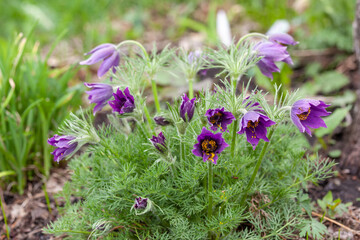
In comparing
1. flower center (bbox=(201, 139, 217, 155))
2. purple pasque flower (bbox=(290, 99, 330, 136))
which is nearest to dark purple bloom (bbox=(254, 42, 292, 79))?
purple pasque flower (bbox=(290, 99, 330, 136))

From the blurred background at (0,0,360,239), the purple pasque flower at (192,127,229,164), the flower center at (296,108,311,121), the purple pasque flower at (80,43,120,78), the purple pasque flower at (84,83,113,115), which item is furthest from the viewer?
the blurred background at (0,0,360,239)

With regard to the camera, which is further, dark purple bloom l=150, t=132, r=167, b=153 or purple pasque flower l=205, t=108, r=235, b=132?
dark purple bloom l=150, t=132, r=167, b=153

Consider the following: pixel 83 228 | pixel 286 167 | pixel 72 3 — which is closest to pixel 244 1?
pixel 72 3

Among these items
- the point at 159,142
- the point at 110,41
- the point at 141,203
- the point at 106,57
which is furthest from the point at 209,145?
the point at 110,41

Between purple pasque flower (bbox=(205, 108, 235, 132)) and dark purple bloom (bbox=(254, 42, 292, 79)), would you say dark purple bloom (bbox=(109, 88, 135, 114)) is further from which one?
dark purple bloom (bbox=(254, 42, 292, 79))

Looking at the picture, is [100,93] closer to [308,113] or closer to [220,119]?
[220,119]

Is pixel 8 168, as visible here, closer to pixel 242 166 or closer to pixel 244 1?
pixel 242 166

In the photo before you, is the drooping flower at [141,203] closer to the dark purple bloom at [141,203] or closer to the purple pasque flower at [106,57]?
the dark purple bloom at [141,203]

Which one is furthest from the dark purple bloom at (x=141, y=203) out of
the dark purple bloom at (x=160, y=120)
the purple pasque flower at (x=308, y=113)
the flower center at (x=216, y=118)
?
the purple pasque flower at (x=308, y=113)
